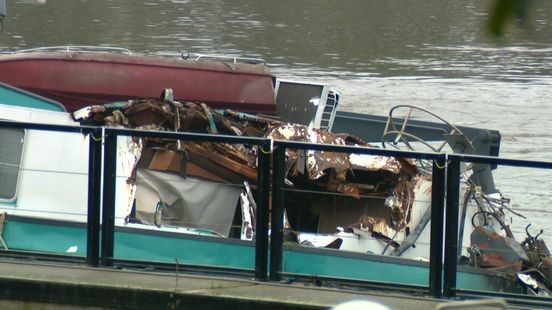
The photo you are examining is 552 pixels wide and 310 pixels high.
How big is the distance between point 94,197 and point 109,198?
110mm

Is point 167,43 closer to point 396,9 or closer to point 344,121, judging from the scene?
point 396,9

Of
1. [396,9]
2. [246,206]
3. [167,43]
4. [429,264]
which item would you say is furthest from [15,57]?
[396,9]

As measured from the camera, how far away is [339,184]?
7.39m

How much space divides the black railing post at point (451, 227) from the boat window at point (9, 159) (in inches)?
114

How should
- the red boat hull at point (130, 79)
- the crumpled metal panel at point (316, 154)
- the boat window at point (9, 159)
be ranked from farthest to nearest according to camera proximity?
the red boat hull at point (130, 79) < the crumpled metal panel at point (316, 154) < the boat window at point (9, 159)

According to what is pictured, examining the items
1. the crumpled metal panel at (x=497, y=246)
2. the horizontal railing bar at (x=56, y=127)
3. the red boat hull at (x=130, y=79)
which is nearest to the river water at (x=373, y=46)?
the crumpled metal panel at (x=497, y=246)

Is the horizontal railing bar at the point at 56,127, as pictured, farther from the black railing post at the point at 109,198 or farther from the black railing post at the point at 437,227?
the black railing post at the point at 437,227

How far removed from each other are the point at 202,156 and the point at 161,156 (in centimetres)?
30

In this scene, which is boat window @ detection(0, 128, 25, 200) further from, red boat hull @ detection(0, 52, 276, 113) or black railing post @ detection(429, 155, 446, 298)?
black railing post @ detection(429, 155, 446, 298)

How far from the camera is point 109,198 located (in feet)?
21.4

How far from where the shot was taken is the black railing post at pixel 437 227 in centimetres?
619

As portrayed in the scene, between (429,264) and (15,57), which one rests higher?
(15,57)

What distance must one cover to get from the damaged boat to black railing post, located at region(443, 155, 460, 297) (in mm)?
259

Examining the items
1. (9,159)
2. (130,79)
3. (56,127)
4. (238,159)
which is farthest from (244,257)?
(130,79)
